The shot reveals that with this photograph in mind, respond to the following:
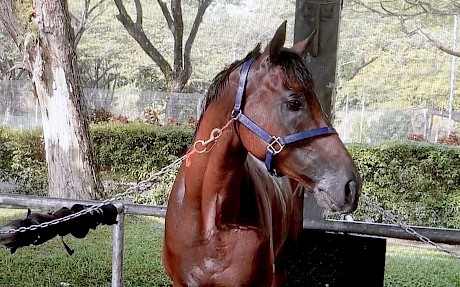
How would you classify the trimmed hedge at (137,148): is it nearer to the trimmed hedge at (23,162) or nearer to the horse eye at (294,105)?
the trimmed hedge at (23,162)

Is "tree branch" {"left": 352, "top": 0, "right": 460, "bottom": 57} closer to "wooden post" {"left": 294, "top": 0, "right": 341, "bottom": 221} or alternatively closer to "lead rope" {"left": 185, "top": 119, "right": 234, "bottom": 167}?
"wooden post" {"left": 294, "top": 0, "right": 341, "bottom": 221}

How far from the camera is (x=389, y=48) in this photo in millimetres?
12664

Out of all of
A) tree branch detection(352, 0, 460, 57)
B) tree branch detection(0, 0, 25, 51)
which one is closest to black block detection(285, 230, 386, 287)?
tree branch detection(0, 0, 25, 51)

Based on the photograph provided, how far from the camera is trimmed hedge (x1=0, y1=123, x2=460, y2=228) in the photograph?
21.6 ft

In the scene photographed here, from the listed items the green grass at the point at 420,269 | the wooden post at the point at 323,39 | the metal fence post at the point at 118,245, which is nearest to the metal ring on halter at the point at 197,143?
the metal fence post at the point at 118,245

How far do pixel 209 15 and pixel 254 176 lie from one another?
1184cm

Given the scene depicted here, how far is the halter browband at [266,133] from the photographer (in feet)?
5.19

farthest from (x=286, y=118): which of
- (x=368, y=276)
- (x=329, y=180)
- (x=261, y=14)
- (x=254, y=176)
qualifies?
(x=261, y=14)

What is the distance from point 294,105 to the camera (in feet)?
5.23

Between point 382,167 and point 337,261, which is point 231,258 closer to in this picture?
point 337,261

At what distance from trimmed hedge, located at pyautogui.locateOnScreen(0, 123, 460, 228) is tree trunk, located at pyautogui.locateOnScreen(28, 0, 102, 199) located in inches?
17.8

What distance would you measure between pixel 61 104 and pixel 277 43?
519 cm

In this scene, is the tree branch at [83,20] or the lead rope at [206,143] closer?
the lead rope at [206,143]

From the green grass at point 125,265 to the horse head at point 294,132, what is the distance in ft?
10.3
